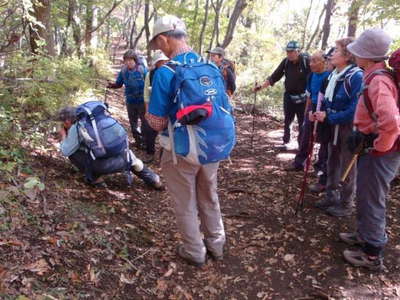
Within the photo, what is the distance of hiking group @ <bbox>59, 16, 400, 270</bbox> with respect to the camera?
3254 mm

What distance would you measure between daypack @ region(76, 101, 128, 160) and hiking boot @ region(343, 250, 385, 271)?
319 centimetres

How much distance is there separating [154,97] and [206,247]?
5.90 ft

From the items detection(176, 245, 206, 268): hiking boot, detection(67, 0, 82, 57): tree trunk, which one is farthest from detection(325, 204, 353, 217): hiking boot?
detection(67, 0, 82, 57): tree trunk

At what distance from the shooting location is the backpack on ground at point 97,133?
4.88 m

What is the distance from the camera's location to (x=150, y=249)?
4094mm

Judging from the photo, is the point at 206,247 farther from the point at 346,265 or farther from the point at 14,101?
the point at 14,101

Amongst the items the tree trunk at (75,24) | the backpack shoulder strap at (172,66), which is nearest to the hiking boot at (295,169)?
the backpack shoulder strap at (172,66)

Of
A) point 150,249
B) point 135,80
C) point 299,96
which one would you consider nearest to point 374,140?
point 150,249

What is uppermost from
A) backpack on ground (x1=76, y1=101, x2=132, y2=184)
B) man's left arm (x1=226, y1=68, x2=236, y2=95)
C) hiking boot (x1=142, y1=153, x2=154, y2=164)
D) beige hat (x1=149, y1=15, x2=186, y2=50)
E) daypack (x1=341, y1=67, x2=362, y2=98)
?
beige hat (x1=149, y1=15, x2=186, y2=50)

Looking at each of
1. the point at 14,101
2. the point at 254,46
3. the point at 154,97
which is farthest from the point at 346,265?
the point at 254,46

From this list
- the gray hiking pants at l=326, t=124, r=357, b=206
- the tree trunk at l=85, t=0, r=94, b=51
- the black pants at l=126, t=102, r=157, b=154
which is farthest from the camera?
the tree trunk at l=85, t=0, r=94, b=51

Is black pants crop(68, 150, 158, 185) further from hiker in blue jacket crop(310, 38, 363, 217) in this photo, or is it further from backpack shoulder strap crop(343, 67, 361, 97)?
backpack shoulder strap crop(343, 67, 361, 97)

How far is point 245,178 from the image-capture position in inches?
262

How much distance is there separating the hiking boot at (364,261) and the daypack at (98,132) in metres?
3.19
